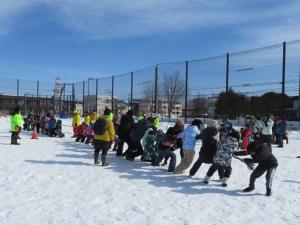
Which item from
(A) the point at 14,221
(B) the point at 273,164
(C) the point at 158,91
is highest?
(C) the point at 158,91

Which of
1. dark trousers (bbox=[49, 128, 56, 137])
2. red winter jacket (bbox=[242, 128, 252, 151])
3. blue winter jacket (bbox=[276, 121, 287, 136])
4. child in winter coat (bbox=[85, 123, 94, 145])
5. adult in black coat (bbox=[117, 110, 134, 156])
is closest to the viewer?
adult in black coat (bbox=[117, 110, 134, 156])

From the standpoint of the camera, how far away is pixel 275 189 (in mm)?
9305

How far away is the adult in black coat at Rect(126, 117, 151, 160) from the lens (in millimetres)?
12750

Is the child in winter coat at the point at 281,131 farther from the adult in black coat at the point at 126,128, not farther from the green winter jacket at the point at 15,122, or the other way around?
the green winter jacket at the point at 15,122

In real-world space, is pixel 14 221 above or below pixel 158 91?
below

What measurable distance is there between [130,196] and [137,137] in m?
4.69

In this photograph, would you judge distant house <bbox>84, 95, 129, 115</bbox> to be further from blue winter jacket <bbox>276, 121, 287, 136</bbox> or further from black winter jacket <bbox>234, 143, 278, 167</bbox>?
black winter jacket <bbox>234, 143, 278, 167</bbox>

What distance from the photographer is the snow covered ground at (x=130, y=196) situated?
6.81 meters

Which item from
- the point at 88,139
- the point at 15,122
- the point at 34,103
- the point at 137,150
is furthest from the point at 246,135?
the point at 34,103

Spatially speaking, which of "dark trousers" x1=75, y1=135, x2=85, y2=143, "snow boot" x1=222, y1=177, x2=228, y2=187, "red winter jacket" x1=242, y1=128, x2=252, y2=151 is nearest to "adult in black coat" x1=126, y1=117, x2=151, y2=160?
"snow boot" x1=222, y1=177, x2=228, y2=187

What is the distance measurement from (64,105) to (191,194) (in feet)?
156

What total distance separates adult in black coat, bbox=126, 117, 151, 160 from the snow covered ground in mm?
842

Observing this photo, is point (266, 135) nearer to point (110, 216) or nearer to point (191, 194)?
point (191, 194)

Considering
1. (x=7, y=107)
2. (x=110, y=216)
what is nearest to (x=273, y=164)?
(x=110, y=216)
